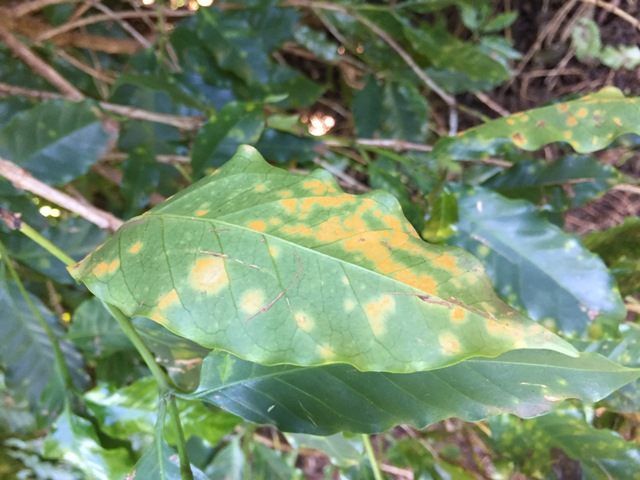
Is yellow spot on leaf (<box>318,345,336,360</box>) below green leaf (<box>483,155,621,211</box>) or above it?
above

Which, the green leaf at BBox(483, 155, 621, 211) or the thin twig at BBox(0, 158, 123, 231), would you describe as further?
the green leaf at BBox(483, 155, 621, 211)

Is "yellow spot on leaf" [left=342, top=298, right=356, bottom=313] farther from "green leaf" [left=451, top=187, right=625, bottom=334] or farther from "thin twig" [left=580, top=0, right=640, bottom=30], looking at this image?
"thin twig" [left=580, top=0, right=640, bottom=30]

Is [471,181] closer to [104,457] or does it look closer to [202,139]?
[202,139]

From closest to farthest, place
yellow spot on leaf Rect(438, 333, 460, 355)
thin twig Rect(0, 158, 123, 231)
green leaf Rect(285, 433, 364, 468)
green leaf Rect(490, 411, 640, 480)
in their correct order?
yellow spot on leaf Rect(438, 333, 460, 355), thin twig Rect(0, 158, 123, 231), green leaf Rect(490, 411, 640, 480), green leaf Rect(285, 433, 364, 468)

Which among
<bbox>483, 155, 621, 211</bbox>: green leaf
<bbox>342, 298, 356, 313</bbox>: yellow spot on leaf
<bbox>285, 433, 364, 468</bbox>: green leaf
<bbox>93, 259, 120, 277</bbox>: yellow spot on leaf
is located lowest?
<bbox>285, 433, 364, 468</bbox>: green leaf

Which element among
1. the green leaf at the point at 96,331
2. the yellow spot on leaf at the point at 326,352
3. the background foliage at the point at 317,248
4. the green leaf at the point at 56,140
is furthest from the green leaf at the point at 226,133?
the yellow spot on leaf at the point at 326,352

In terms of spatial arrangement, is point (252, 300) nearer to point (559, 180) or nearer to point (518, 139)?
point (518, 139)

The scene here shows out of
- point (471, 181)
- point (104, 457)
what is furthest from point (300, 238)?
point (471, 181)

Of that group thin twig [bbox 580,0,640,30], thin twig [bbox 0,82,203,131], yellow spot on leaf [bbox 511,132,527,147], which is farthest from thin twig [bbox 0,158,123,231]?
thin twig [bbox 580,0,640,30]

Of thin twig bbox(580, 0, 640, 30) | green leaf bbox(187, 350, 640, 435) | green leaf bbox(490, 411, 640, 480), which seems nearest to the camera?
green leaf bbox(187, 350, 640, 435)
